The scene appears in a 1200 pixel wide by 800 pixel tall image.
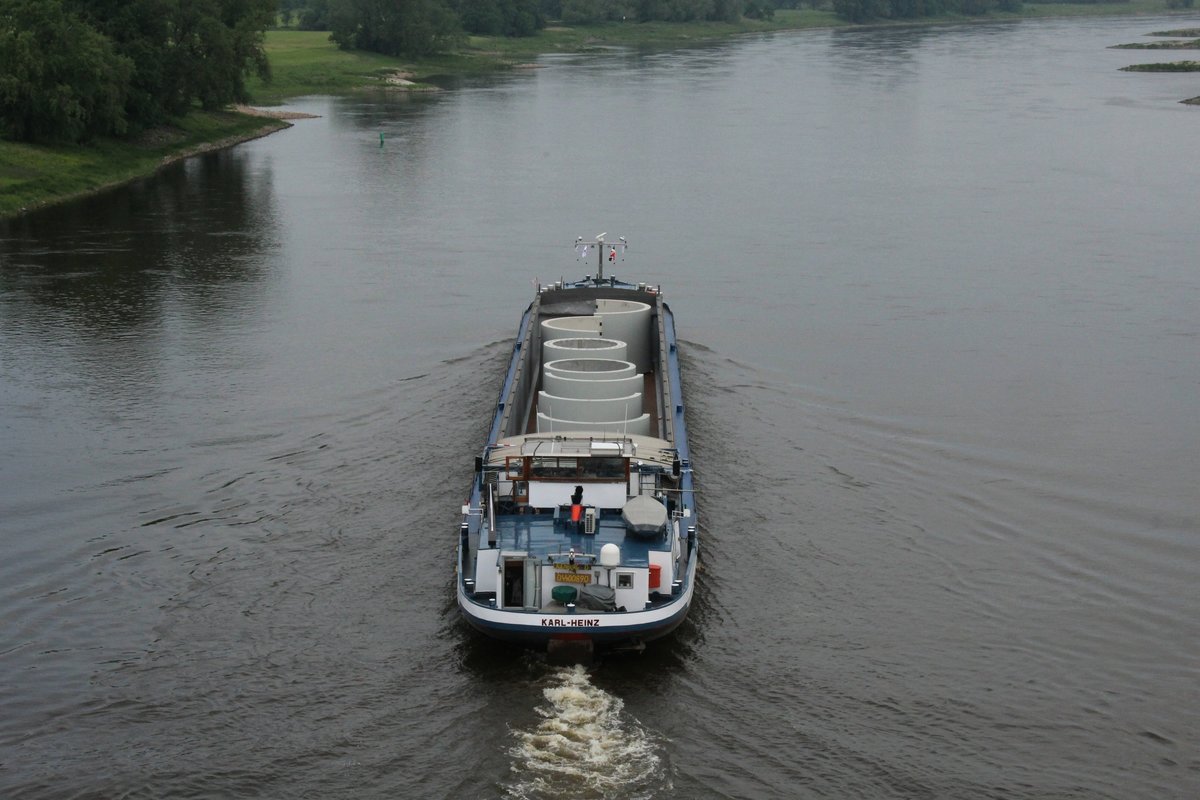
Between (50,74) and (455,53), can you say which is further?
(455,53)

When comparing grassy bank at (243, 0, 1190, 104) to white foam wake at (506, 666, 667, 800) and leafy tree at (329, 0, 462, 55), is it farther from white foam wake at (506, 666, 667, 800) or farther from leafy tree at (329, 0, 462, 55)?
white foam wake at (506, 666, 667, 800)

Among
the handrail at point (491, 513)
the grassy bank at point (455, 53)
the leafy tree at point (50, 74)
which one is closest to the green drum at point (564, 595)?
the handrail at point (491, 513)

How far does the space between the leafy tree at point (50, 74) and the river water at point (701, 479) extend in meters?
6.14

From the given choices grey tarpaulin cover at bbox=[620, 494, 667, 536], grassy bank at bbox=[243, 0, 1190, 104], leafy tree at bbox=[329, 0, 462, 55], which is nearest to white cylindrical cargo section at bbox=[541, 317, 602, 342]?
grey tarpaulin cover at bbox=[620, 494, 667, 536]

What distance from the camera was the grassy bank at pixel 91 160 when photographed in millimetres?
65688

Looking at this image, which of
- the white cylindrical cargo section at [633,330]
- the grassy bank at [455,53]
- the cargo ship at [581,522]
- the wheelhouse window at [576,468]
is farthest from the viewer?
the grassy bank at [455,53]

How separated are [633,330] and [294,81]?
84142mm

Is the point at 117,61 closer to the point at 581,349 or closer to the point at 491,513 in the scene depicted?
the point at 581,349

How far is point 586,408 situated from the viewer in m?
32.4

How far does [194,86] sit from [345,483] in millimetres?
59415

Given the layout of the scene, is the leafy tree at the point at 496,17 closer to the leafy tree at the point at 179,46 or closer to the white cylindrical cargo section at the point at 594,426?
the leafy tree at the point at 179,46

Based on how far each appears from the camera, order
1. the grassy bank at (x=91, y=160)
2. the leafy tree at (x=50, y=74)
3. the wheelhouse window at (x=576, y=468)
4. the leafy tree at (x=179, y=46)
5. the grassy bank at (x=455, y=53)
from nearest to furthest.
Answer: the wheelhouse window at (x=576, y=468) → the grassy bank at (x=91, y=160) → the leafy tree at (x=50, y=74) → the leafy tree at (x=179, y=46) → the grassy bank at (x=455, y=53)

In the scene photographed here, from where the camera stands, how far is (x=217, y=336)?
4472cm

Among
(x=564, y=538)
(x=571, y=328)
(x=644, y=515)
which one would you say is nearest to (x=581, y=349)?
(x=571, y=328)
